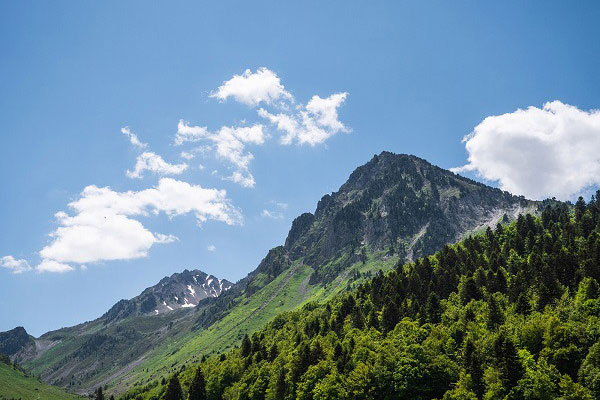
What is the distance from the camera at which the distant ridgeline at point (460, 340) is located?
88125 millimetres

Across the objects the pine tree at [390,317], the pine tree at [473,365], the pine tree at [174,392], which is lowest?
the pine tree at [174,392]

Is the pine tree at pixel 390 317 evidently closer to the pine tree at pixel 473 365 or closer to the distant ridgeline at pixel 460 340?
the distant ridgeline at pixel 460 340

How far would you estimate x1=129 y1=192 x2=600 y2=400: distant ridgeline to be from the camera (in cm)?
8812

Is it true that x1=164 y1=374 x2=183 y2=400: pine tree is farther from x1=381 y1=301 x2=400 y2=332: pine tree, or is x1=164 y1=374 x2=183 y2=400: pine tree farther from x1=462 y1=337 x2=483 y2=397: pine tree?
x1=462 y1=337 x2=483 y2=397: pine tree

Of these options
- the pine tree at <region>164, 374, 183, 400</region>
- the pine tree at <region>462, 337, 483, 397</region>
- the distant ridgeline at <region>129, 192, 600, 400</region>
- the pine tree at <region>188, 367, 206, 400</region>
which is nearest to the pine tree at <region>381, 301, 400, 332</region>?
the distant ridgeline at <region>129, 192, 600, 400</region>

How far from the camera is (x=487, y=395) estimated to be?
83.7 metres

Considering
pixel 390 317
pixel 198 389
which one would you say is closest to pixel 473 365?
pixel 390 317

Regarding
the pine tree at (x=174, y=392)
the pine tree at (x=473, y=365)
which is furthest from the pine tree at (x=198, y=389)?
the pine tree at (x=473, y=365)

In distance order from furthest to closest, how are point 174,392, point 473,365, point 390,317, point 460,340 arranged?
point 174,392
point 390,317
point 460,340
point 473,365

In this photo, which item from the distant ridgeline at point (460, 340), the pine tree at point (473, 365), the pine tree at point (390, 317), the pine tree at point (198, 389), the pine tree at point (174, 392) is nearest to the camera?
the distant ridgeline at point (460, 340)

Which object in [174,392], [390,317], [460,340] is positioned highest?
[390,317]

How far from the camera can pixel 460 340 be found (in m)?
118

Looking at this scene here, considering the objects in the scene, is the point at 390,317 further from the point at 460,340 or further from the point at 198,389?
the point at 198,389

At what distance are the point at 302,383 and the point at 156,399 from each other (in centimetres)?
9786
